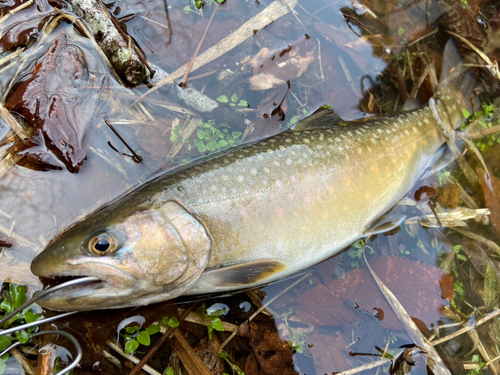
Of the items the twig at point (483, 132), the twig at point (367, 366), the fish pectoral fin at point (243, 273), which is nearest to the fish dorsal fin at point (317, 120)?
the fish pectoral fin at point (243, 273)

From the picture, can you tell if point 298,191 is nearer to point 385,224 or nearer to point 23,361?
point 385,224

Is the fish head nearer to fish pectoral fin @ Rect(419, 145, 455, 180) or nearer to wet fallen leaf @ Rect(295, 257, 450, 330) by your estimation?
wet fallen leaf @ Rect(295, 257, 450, 330)

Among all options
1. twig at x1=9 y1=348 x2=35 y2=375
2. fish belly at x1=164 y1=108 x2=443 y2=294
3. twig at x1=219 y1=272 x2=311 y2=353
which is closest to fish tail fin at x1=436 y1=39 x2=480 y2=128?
fish belly at x1=164 y1=108 x2=443 y2=294

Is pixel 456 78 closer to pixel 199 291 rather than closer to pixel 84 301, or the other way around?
pixel 199 291

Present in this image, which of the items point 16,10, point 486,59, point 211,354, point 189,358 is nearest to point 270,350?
point 211,354

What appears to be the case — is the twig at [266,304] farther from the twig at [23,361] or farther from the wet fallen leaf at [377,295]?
the twig at [23,361]

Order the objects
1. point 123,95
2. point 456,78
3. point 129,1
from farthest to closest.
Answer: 1. point 456,78
2. point 129,1
3. point 123,95

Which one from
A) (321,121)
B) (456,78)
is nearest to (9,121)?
(321,121)
